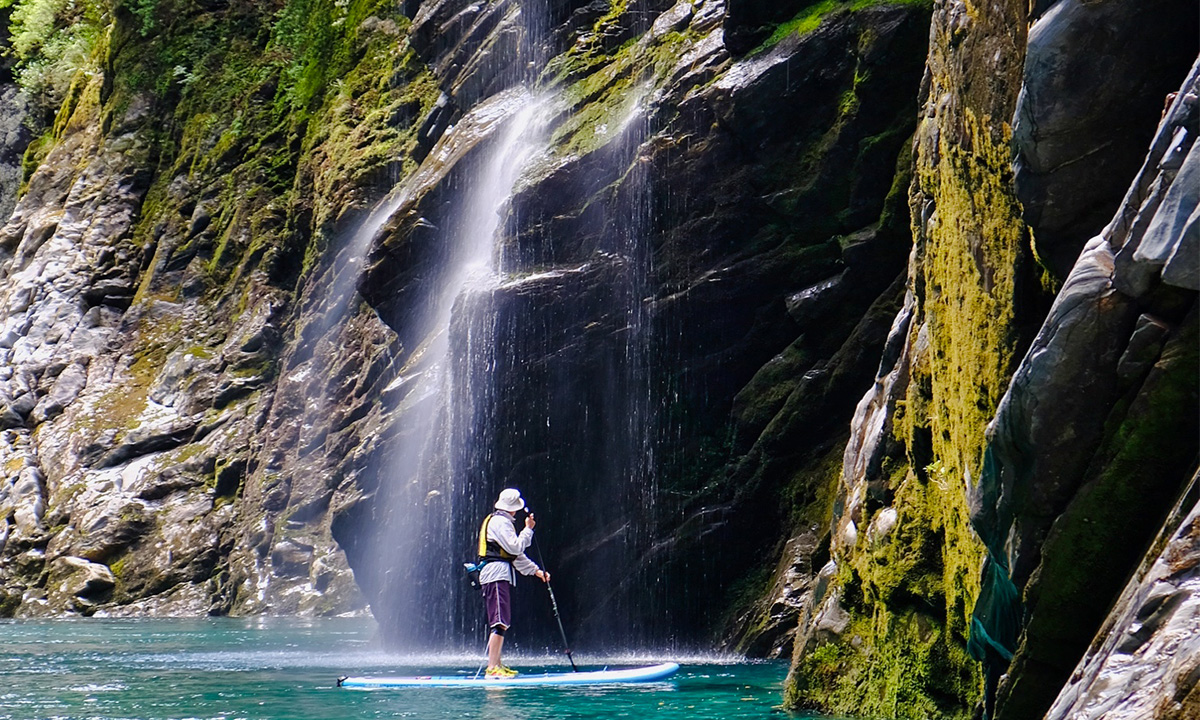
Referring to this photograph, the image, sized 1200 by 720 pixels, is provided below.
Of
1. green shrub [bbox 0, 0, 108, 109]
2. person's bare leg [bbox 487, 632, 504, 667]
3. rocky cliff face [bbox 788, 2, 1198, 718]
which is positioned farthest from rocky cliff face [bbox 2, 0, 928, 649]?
green shrub [bbox 0, 0, 108, 109]

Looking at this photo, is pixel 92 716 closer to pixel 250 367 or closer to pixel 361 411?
pixel 361 411

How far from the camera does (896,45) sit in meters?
14.8

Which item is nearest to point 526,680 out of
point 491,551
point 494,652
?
point 494,652

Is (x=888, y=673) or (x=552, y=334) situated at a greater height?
(x=552, y=334)

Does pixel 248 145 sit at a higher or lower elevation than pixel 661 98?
higher

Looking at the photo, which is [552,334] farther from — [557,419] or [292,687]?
[292,687]

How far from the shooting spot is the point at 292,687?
12289 mm

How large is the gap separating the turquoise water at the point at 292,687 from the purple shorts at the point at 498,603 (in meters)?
1.08

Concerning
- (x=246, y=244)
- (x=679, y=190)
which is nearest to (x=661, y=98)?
(x=679, y=190)

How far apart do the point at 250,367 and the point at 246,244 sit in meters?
4.05

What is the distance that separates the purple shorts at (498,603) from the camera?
12.8 metres

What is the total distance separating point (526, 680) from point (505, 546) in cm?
138

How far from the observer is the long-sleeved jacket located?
42.1ft

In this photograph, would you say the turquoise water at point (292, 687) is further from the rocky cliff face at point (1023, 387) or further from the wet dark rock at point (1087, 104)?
the wet dark rock at point (1087, 104)
